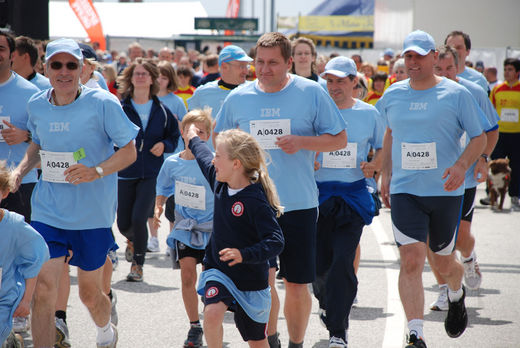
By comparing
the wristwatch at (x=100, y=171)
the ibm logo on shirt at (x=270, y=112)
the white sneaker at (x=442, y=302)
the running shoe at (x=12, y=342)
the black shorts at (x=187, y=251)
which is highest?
the ibm logo on shirt at (x=270, y=112)

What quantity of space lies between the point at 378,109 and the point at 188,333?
2420 millimetres

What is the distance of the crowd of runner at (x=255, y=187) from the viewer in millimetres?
4805

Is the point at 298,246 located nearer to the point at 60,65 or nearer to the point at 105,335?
the point at 105,335

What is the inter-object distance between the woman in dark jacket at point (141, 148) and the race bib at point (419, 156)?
333 centimetres

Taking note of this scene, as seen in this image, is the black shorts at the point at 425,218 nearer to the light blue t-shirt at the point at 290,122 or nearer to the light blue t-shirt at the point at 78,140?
the light blue t-shirt at the point at 290,122

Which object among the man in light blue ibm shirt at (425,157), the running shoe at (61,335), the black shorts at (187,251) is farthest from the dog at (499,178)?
the running shoe at (61,335)

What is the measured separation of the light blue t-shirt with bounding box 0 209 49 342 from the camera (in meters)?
4.73

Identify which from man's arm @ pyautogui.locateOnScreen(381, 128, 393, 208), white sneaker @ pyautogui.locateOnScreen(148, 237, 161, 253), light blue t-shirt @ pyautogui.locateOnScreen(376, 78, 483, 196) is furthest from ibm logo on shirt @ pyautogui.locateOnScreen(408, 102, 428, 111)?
white sneaker @ pyautogui.locateOnScreen(148, 237, 161, 253)

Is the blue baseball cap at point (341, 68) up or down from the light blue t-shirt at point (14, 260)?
up

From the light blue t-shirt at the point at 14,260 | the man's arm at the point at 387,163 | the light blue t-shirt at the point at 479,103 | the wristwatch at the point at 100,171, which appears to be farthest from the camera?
the light blue t-shirt at the point at 479,103

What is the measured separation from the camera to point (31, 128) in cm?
568

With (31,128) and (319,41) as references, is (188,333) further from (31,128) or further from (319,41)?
(319,41)

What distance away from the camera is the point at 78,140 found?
544 cm

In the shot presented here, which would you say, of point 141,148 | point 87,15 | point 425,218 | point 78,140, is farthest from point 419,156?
point 87,15
